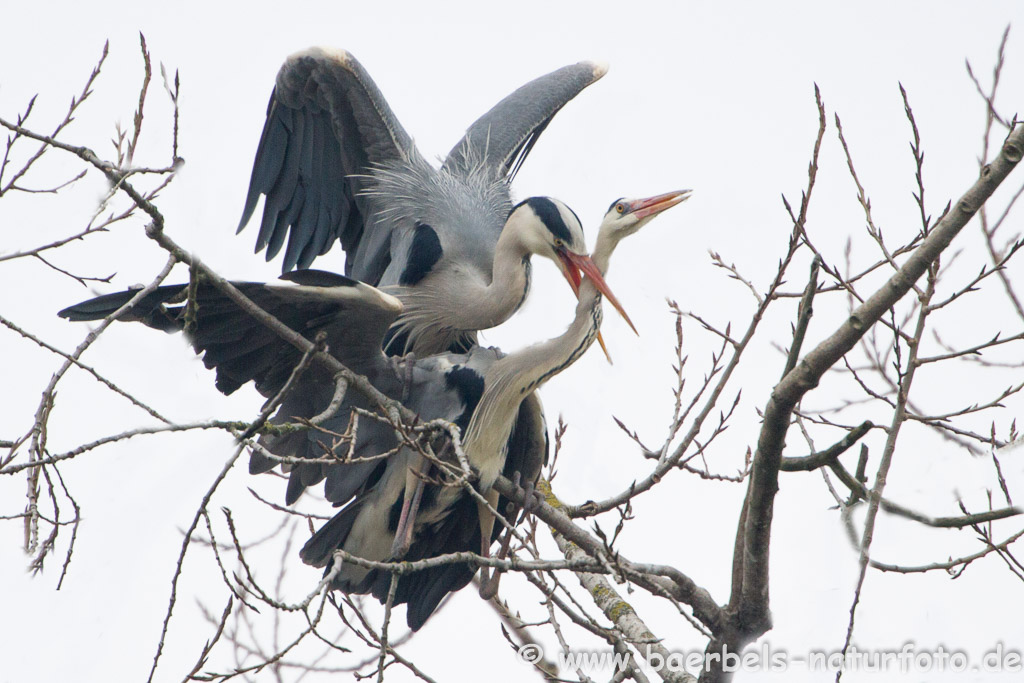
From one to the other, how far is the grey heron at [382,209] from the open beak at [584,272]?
20 cm

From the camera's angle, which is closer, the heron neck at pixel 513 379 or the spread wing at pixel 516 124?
the heron neck at pixel 513 379

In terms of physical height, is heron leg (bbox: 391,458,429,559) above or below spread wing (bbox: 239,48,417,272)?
below

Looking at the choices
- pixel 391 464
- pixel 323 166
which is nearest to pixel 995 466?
pixel 391 464

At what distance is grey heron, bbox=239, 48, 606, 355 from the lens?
4.63 metres

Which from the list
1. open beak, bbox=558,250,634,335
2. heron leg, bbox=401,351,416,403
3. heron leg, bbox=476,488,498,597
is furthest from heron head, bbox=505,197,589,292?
heron leg, bbox=476,488,498,597

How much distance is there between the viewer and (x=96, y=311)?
3180 mm

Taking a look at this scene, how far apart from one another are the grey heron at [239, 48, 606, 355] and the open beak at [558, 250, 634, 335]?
0.65 ft

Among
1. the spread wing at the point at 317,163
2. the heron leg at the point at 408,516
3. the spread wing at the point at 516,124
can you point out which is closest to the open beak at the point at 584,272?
the heron leg at the point at 408,516

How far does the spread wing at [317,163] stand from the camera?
16.1 ft

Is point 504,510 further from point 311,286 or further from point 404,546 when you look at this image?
point 311,286

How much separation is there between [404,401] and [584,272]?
36.3 inches

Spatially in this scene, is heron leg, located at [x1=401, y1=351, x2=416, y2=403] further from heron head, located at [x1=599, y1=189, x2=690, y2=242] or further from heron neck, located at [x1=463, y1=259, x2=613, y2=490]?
heron head, located at [x1=599, y1=189, x2=690, y2=242]

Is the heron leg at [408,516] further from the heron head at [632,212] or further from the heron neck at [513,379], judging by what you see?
the heron head at [632,212]

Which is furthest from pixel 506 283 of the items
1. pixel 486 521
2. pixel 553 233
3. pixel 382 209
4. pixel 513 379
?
pixel 486 521
